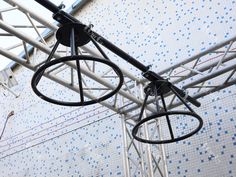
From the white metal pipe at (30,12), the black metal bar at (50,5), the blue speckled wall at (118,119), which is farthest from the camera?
the blue speckled wall at (118,119)

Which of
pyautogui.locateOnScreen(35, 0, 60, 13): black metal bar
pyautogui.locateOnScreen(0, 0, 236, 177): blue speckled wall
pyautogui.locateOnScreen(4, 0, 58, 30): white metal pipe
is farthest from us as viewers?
pyautogui.locateOnScreen(0, 0, 236, 177): blue speckled wall

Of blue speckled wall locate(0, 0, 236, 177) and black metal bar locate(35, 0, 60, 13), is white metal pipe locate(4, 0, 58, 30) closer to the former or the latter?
black metal bar locate(35, 0, 60, 13)

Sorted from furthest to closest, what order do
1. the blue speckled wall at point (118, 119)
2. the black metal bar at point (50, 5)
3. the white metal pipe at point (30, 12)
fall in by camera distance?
the blue speckled wall at point (118, 119)
the white metal pipe at point (30, 12)
the black metal bar at point (50, 5)

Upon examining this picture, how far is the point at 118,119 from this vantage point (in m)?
7.13

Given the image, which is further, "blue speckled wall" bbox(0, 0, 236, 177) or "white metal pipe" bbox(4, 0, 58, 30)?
"blue speckled wall" bbox(0, 0, 236, 177)

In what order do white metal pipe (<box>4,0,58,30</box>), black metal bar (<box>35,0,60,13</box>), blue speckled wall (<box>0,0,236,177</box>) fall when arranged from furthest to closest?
blue speckled wall (<box>0,0,236,177</box>)
white metal pipe (<box>4,0,58,30</box>)
black metal bar (<box>35,0,60,13</box>)

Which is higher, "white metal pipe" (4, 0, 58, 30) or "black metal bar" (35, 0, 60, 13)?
"white metal pipe" (4, 0, 58, 30)

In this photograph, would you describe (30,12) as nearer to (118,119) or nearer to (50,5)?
(50,5)


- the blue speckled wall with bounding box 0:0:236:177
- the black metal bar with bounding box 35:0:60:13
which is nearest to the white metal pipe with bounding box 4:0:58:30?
the black metal bar with bounding box 35:0:60:13

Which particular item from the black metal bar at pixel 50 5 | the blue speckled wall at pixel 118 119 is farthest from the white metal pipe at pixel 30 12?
the blue speckled wall at pixel 118 119

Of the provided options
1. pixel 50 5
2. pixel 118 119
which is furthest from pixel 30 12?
pixel 118 119

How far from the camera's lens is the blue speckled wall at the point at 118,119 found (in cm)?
554

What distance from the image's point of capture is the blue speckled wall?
554 cm

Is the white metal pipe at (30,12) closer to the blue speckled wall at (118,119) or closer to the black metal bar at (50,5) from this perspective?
the black metal bar at (50,5)
